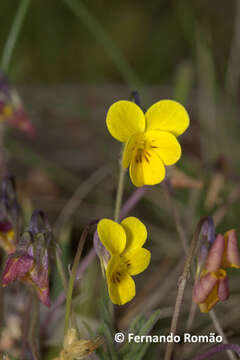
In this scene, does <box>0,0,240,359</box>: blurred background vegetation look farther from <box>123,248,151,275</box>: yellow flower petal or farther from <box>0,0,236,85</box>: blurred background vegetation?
<box>123,248,151,275</box>: yellow flower petal

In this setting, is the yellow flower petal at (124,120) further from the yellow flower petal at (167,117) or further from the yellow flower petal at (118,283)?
the yellow flower petal at (118,283)

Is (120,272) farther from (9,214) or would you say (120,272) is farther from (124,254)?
(9,214)

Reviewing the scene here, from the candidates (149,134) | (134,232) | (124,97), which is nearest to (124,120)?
(149,134)

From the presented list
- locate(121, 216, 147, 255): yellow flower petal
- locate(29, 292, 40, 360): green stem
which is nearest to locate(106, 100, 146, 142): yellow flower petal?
locate(121, 216, 147, 255): yellow flower petal

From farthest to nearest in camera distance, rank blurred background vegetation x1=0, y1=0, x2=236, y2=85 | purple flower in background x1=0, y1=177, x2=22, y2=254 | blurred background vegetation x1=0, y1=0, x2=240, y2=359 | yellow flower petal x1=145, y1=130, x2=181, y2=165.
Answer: blurred background vegetation x1=0, y1=0, x2=236, y2=85
blurred background vegetation x1=0, y1=0, x2=240, y2=359
purple flower in background x1=0, y1=177, x2=22, y2=254
yellow flower petal x1=145, y1=130, x2=181, y2=165

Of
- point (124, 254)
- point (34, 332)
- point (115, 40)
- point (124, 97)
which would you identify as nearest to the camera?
point (124, 254)

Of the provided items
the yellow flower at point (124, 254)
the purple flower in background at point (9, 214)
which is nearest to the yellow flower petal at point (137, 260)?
the yellow flower at point (124, 254)

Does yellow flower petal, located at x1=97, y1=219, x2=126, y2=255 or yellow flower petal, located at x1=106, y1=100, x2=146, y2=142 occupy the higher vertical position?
yellow flower petal, located at x1=106, y1=100, x2=146, y2=142
